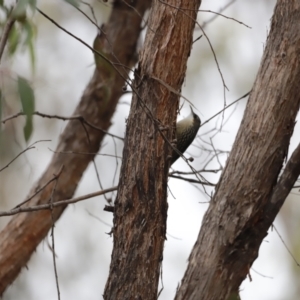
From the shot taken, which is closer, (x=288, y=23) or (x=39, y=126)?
(x=288, y=23)

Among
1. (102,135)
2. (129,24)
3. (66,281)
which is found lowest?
(102,135)

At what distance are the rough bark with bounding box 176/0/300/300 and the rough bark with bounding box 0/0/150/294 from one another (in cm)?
112

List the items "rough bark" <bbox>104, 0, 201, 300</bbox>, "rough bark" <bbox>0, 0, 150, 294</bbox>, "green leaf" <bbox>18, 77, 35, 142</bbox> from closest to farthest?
"green leaf" <bbox>18, 77, 35, 142</bbox> → "rough bark" <bbox>104, 0, 201, 300</bbox> → "rough bark" <bbox>0, 0, 150, 294</bbox>

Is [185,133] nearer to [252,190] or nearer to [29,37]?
[252,190]

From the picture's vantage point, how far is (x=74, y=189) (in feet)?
11.5

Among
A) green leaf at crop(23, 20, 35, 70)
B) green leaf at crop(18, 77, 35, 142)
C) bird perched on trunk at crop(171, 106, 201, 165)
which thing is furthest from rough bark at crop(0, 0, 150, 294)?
green leaf at crop(18, 77, 35, 142)

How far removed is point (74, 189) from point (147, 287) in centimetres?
162

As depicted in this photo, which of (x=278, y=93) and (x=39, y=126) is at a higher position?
(x=39, y=126)

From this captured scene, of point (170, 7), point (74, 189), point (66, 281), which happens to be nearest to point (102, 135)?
point (74, 189)

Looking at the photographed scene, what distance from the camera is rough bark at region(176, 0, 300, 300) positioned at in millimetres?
2045

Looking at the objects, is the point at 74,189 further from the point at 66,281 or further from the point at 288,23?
the point at 66,281

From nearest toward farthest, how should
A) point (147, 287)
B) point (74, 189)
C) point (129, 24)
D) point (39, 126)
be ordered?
point (147, 287) → point (74, 189) → point (129, 24) → point (39, 126)

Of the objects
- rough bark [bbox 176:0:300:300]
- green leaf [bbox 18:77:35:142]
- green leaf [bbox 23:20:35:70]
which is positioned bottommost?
green leaf [bbox 18:77:35:142]

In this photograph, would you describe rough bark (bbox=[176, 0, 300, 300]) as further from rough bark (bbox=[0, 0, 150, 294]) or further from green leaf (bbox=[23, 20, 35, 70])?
rough bark (bbox=[0, 0, 150, 294])
